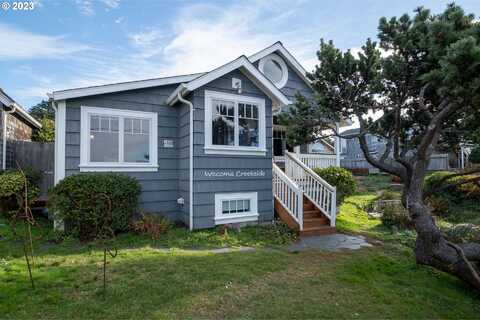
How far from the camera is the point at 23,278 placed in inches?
151

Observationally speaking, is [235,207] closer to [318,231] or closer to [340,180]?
[318,231]

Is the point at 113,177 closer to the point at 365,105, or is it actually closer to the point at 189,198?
the point at 189,198

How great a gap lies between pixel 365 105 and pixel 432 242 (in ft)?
10.5

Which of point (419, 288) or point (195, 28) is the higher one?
point (195, 28)

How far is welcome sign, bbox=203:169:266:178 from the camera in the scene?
281 inches

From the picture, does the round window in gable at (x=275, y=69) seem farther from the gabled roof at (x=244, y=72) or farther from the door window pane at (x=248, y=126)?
the door window pane at (x=248, y=126)

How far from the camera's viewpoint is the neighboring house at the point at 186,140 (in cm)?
672

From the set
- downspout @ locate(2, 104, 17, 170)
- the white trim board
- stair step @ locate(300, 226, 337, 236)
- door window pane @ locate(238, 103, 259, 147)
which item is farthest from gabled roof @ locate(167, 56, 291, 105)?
downspout @ locate(2, 104, 17, 170)

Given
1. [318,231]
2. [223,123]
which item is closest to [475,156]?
[318,231]

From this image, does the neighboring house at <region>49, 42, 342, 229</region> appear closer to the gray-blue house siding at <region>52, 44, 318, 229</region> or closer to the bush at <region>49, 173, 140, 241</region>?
the gray-blue house siding at <region>52, 44, 318, 229</region>

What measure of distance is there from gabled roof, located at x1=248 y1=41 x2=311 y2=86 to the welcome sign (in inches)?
191

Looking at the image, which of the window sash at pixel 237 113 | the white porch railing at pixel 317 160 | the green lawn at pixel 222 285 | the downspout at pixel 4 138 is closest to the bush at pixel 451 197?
the white porch railing at pixel 317 160

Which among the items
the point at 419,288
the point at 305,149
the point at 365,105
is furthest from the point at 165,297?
the point at 305,149

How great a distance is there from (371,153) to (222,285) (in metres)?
17.7
